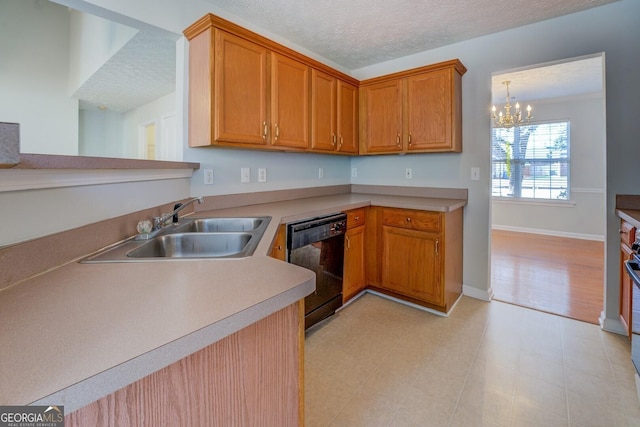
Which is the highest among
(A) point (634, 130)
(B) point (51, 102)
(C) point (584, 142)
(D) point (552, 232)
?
(B) point (51, 102)

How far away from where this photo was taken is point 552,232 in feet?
17.5

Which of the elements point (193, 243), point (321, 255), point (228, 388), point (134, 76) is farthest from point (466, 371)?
point (134, 76)

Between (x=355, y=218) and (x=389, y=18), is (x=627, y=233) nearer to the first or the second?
(x=355, y=218)

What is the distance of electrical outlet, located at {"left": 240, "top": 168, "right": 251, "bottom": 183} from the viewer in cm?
246

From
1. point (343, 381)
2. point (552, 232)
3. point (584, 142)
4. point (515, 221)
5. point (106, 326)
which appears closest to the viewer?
point (106, 326)

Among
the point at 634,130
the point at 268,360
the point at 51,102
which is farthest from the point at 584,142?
the point at 51,102

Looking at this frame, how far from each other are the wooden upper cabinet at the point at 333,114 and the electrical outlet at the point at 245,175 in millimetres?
600

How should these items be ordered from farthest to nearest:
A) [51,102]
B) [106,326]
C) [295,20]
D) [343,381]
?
[51,102] < [295,20] < [343,381] < [106,326]

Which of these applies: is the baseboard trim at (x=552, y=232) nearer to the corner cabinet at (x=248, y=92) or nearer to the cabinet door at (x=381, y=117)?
the cabinet door at (x=381, y=117)

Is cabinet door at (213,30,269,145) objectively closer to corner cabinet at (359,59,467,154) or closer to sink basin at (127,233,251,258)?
sink basin at (127,233,251,258)

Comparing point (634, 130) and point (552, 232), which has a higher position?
point (634, 130)

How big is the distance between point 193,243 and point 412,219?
1747 millimetres

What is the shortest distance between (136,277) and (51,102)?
4.71 m

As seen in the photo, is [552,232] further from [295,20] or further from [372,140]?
[295,20]
